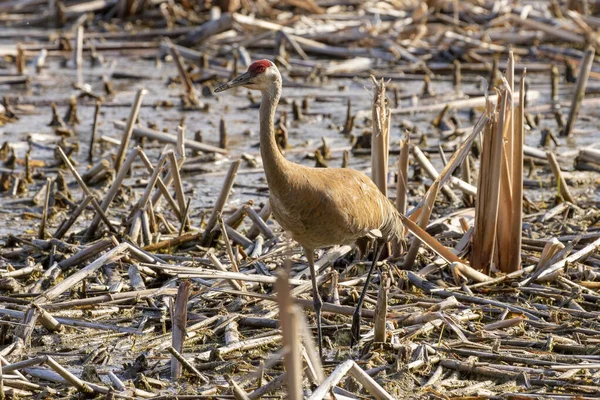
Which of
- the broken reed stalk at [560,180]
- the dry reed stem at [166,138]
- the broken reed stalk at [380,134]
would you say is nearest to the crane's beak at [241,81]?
the broken reed stalk at [380,134]

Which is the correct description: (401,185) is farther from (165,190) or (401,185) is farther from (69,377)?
(69,377)

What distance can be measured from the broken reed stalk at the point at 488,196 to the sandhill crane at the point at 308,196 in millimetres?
886

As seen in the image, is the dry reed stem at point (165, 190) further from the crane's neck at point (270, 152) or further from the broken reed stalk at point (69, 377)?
the broken reed stalk at point (69, 377)

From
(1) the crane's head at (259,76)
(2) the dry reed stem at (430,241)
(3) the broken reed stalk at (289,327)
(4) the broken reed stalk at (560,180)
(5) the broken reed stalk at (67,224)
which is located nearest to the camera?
(3) the broken reed stalk at (289,327)

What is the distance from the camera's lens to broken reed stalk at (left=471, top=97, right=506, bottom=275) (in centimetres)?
548

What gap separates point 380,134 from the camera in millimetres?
5641

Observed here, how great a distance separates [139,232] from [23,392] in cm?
220

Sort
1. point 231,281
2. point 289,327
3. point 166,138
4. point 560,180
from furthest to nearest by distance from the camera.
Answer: point 166,138
point 560,180
point 231,281
point 289,327

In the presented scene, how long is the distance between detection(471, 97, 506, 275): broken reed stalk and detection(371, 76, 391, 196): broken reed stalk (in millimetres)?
550

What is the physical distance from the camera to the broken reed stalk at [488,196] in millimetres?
5477

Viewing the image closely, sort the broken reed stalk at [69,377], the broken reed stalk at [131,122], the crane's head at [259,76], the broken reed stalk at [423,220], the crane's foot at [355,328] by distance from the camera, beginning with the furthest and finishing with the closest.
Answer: the broken reed stalk at [131,122] → the broken reed stalk at [423,220] → the crane's foot at [355,328] → the crane's head at [259,76] → the broken reed stalk at [69,377]

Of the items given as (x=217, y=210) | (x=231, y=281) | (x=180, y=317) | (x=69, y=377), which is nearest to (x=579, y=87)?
(x=217, y=210)

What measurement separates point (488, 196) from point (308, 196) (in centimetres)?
145

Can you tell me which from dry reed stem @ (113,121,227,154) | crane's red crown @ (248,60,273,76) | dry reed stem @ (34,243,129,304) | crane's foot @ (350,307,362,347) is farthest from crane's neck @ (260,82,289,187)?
dry reed stem @ (113,121,227,154)
